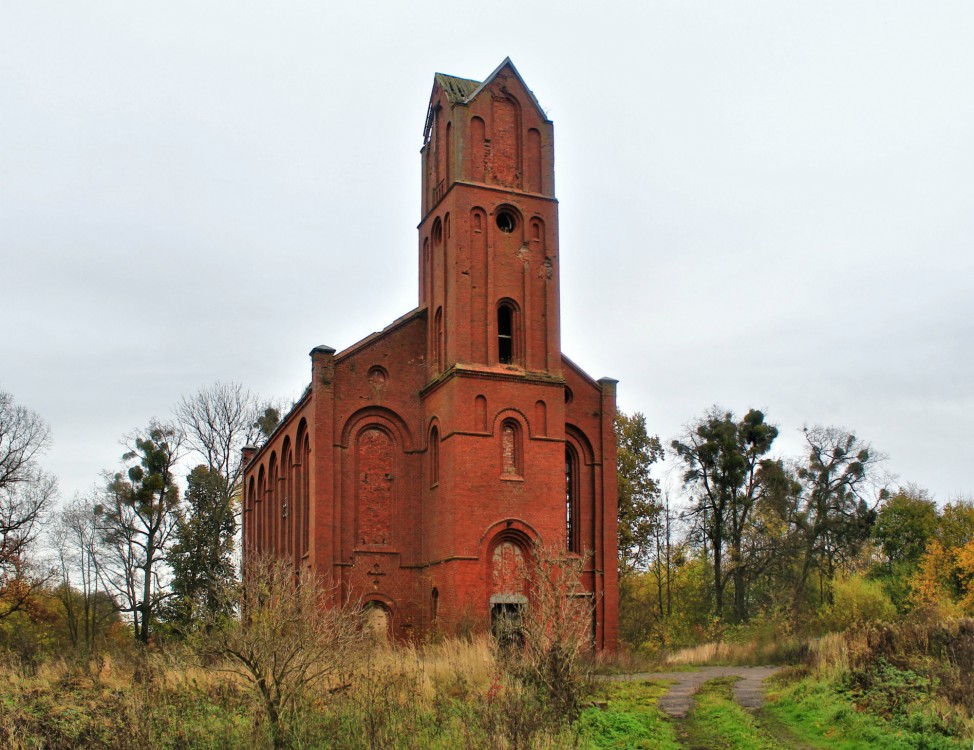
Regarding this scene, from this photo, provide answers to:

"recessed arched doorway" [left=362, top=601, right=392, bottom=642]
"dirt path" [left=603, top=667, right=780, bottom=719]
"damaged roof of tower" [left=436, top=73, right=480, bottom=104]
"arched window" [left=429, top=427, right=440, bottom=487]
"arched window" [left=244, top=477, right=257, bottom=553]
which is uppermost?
"damaged roof of tower" [left=436, top=73, right=480, bottom=104]

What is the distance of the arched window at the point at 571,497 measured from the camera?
33.5m

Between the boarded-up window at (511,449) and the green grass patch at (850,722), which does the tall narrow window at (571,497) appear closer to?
the boarded-up window at (511,449)

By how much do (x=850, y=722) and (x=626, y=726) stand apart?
3.36 metres

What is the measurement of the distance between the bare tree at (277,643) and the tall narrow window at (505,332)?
Result: 17648 mm

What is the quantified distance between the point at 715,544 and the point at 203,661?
3332 centimetres

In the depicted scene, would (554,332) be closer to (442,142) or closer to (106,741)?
(442,142)

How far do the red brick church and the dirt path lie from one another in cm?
527

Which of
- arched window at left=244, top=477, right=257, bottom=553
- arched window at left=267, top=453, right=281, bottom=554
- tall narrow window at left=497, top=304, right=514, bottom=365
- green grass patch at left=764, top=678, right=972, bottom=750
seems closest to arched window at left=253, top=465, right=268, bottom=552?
arched window at left=244, top=477, right=257, bottom=553

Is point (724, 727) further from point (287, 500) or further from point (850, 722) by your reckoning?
point (287, 500)

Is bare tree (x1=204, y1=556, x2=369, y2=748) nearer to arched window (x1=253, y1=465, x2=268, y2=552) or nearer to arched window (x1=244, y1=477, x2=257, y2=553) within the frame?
arched window (x1=253, y1=465, x2=268, y2=552)

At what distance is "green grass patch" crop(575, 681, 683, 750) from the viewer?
1523cm

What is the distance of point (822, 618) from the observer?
111 ft

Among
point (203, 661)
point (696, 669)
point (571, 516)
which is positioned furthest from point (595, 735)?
point (571, 516)

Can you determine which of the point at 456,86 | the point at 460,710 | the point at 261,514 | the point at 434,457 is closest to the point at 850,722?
the point at 460,710
